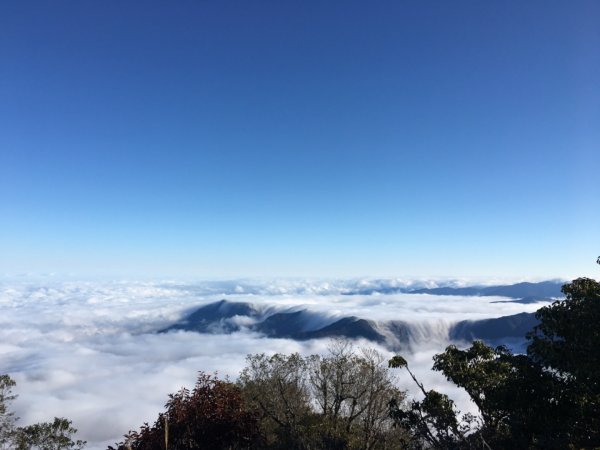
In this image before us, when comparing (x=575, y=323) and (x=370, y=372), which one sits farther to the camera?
(x=370, y=372)

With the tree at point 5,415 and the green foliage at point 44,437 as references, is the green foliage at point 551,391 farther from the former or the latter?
the green foliage at point 44,437

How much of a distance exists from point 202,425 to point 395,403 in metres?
13.3

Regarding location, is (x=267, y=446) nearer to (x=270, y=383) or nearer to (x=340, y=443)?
(x=340, y=443)

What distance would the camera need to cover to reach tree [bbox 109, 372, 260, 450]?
23.2 m

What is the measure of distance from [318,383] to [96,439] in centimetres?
20277

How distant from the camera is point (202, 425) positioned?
78.6 ft

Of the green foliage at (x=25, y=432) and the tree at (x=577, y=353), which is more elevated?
the tree at (x=577, y=353)

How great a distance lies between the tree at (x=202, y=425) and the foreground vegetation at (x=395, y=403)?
66mm

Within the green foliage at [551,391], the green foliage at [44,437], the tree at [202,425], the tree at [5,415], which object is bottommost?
the green foliage at [44,437]

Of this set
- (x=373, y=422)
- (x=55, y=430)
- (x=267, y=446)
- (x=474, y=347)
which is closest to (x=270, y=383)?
(x=267, y=446)

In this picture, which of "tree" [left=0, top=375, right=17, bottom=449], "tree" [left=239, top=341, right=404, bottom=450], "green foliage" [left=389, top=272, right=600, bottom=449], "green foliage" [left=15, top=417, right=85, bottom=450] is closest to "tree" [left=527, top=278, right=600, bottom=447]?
"green foliage" [left=389, top=272, right=600, bottom=449]

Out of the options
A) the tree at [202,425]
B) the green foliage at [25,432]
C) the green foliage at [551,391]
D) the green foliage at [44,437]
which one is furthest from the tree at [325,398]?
the green foliage at [25,432]

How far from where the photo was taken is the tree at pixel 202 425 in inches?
915

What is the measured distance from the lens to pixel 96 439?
184875 mm
